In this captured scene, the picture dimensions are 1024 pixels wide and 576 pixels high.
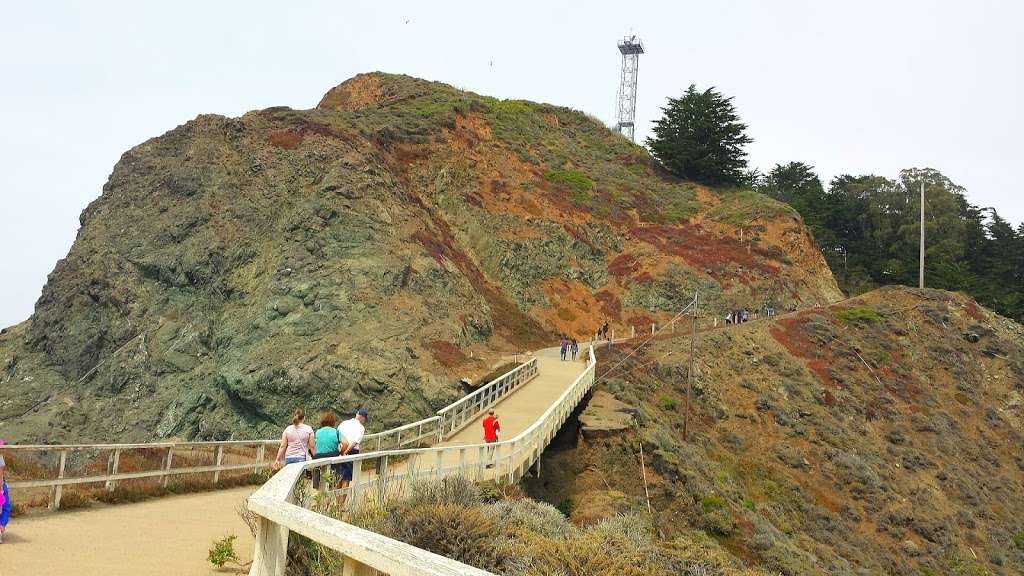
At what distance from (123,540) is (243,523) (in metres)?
2.07

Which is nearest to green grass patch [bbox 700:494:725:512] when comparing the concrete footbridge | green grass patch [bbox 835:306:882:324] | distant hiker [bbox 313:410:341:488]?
the concrete footbridge

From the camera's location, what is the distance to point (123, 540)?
9.55m

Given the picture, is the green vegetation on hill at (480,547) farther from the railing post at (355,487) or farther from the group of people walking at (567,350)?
the group of people walking at (567,350)

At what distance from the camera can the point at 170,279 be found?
35.7m

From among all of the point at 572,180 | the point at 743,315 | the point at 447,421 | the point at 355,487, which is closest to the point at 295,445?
the point at 355,487

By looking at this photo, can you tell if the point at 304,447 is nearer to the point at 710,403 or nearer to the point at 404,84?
the point at 710,403

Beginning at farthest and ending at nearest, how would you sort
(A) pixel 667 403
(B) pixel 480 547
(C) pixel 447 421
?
(A) pixel 667 403
(C) pixel 447 421
(B) pixel 480 547

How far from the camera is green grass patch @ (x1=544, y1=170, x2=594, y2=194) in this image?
60125 mm

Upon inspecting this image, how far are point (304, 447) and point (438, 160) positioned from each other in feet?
146

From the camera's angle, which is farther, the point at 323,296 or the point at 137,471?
the point at 323,296

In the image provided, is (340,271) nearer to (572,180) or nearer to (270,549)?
(270,549)

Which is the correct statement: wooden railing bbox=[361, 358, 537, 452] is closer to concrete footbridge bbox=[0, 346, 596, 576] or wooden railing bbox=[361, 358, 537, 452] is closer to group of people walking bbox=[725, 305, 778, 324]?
concrete footbridge bbox=[0, 346, 596, 576]

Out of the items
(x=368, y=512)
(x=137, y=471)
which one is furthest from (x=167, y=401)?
(x=368, y=512)

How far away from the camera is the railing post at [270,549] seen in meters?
4.68
